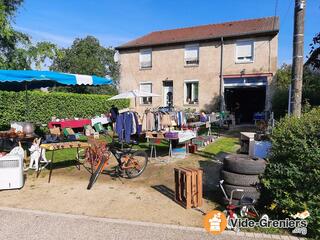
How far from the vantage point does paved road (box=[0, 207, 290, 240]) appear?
4.05 meters

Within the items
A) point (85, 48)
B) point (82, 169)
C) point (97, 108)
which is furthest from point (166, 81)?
point (85, 48)

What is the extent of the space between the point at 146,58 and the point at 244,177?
21.3m

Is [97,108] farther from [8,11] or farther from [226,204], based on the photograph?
[226,204]

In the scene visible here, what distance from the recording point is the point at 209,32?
2402cm

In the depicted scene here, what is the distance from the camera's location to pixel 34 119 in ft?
53.3

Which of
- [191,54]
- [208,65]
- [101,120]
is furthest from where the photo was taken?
[191,54]

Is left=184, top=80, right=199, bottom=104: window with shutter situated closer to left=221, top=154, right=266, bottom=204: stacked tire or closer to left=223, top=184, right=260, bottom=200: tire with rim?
left=221, top=154, right=266, bottom=204: stacked tire

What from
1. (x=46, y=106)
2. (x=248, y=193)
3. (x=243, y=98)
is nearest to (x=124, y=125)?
(x=248, y=193)

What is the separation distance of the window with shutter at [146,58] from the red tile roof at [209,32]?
564 millimetres

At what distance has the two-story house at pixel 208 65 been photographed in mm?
21422

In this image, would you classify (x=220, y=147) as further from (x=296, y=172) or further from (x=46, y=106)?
(x=46, y=106)

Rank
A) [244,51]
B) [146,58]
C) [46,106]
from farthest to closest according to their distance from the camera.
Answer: [146,58] < [244,51] < [46,106]

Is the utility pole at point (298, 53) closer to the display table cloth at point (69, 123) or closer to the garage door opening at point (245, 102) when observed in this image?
the display table cloth at point (69, 123)

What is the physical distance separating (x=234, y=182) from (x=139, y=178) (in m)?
2.60
